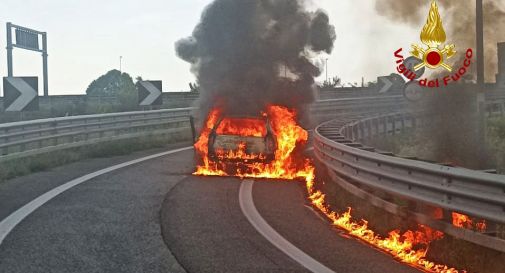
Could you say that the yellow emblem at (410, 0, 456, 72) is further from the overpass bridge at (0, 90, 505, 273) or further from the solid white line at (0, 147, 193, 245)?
the solid white line at (0, 147, 193, 245)

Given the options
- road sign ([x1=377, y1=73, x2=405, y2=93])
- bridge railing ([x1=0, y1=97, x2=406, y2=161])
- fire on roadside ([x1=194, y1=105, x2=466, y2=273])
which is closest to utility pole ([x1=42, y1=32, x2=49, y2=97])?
bridge railing ([x1=0, y1=97, x2=406, y2=161])

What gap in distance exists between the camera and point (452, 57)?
2262 cm

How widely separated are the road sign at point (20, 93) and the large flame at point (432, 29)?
11.0m

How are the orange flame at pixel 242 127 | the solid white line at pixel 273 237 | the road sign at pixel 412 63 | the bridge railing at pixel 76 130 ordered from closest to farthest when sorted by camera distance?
the solid white line at pixel 273 237 < the orange flame at pixel 242 127 < the bridge railing at pixel 76 130 < the road sign at pixel 412 63

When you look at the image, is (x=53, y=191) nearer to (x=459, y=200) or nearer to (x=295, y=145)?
(x=295, y=145)

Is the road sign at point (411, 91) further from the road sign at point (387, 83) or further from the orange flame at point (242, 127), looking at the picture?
the road sign at point (387, 83)

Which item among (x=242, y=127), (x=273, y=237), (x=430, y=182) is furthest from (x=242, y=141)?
(x=430, y=182)

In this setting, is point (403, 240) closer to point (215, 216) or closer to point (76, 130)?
point (215, 216)

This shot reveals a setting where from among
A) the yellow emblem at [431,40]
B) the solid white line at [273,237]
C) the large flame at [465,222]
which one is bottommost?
the solid white line at [273,237]

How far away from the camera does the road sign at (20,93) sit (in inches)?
599

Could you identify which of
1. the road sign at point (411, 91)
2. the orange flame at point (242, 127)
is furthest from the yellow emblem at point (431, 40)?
the orange flame at point (242, 127)

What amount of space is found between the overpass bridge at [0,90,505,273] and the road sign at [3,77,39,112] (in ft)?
7.33

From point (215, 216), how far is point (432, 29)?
41.4 feet

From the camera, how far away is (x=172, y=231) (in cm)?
780
